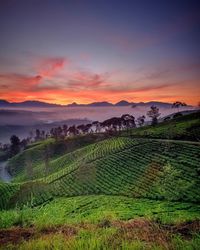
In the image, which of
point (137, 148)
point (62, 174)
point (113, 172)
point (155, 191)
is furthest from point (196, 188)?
point (62, 174)

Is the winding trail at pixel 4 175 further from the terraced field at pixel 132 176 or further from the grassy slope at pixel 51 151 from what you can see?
the terraced field at pixel 132 176

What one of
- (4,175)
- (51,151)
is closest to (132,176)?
(51,151)

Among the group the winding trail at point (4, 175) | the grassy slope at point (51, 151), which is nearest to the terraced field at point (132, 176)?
the winding trail at point (4, 175)

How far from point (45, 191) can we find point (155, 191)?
2779cm

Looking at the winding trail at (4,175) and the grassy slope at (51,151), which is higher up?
the grassy slope at (51,151)

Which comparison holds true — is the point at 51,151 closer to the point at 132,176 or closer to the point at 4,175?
the point at 4,175

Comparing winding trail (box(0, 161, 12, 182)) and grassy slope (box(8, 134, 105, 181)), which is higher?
grassy slope (box(8, 134, 105, 181))

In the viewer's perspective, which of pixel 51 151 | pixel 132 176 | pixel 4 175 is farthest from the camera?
pixel 51 151

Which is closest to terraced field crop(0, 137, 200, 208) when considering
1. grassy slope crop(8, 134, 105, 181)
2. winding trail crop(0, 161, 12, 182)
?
winding trail crop(0, 161, 12, 182)

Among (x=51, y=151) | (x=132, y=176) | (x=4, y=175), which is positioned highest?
(x=132, y=176)

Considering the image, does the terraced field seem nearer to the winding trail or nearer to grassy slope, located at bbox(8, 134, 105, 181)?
the winding trail

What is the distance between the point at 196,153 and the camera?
58.0 metres

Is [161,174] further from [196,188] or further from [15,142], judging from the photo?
[15,142]

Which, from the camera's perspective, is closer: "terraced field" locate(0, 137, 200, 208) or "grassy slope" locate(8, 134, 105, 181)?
"terraced field" locate(0, 137, 200, 208)
